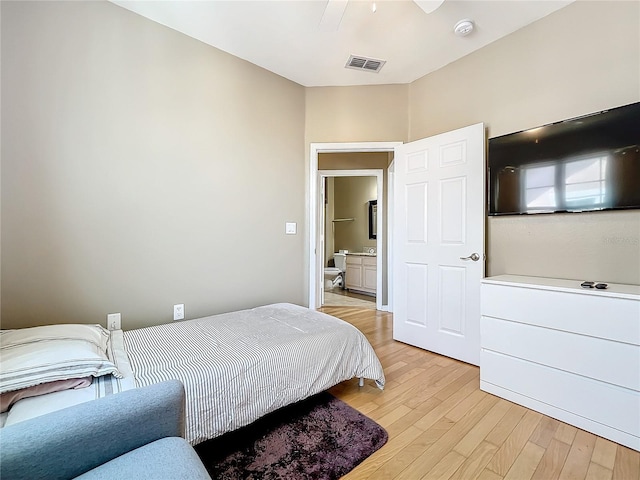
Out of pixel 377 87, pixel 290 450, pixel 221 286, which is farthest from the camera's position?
pixel 377 87

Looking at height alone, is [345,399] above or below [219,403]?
below

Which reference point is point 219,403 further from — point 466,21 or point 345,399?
point 466,21

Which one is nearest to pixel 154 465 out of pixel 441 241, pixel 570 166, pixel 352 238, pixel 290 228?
pixel 290 228

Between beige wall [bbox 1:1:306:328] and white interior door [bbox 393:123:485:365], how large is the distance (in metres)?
Answer: 1.27

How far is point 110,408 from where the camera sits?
2.72ft

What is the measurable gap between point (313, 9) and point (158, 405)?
8.03 feet

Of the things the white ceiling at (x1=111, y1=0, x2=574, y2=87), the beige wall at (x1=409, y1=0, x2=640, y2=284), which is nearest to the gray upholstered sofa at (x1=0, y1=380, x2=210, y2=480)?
the white ceiling at (x1=111, y1=0, x2=574, y2=87)

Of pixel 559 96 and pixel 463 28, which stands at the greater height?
pixel 463 28

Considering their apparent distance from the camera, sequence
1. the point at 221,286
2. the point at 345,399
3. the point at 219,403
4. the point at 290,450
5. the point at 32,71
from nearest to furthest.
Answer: the point at 219,403 → the point at 290,450 → the point at 32,71 → the point at 345,399 → the point at 221,286

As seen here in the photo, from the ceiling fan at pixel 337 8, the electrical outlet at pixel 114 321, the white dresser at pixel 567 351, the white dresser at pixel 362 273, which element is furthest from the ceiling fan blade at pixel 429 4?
the white dresser at pixel 362 273

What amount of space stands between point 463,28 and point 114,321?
336 cm

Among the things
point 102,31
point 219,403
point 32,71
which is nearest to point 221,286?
point 219,403

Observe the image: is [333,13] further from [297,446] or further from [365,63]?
[297,446]

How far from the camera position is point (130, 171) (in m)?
2.06
